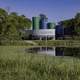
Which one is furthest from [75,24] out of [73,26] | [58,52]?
[58,52]

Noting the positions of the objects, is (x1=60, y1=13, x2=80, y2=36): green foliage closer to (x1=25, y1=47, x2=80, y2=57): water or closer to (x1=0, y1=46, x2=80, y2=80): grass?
(x1=25, y1=47, x2=80, y2=57): water

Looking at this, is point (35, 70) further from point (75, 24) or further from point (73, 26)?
point (73, 26)

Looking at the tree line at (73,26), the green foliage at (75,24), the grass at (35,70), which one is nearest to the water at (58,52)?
the grass at (35,70)

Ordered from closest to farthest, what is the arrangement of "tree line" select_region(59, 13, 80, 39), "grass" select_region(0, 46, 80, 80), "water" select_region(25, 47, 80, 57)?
1. "grass" select_region(0, 46, 80, 80)
2. "water" select_region(25, 47, 80, 57)
3. "tree line" select_region(59, 13, 80, 39)

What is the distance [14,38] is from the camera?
154ft

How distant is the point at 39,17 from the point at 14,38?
163 feet

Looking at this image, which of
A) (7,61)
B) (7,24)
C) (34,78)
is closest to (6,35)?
(7,24)

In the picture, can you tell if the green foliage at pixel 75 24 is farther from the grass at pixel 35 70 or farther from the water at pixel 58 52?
the grass at pixel 35 70

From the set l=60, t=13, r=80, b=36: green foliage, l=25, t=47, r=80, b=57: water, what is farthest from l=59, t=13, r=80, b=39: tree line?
l=25, t=47, r=80, b=57: water

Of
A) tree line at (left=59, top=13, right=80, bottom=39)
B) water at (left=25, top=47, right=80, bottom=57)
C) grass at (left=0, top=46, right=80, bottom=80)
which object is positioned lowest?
water at (left=25, top=47, right=80, bottom=57)

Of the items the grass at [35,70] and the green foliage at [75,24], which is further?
the green foliage at [75,24]

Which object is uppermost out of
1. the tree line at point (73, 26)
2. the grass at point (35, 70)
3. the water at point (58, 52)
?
the tree line at point (73, 26)

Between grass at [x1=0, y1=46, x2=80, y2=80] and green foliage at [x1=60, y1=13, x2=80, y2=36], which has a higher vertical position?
green foliage at [x1=60, y1=13, x2=80, y2=36]

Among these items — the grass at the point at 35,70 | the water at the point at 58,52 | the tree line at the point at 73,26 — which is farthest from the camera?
the tree line at the point at 73,26
